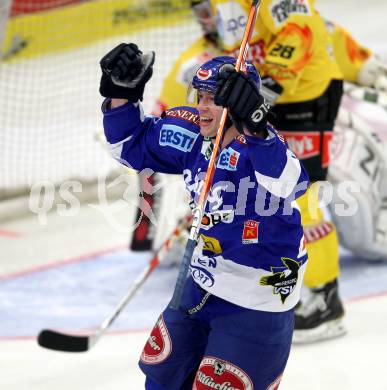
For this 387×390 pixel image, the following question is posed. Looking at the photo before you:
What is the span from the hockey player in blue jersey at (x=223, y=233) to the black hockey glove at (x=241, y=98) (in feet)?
0.04

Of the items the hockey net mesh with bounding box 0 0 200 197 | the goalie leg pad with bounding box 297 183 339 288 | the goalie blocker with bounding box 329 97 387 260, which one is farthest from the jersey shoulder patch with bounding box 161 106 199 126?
the hockey net mesh with bounding box 0 0 200 197

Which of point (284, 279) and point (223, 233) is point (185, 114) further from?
point (284, 279)

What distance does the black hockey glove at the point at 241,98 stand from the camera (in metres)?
2.33

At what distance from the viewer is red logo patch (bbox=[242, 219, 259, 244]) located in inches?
99.8

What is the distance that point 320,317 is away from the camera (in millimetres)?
3867

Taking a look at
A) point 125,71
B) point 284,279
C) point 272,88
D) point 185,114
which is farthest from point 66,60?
point 284,279

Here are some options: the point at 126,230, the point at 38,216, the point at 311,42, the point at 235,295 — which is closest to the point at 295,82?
the point at 311,42

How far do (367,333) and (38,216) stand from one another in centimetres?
237

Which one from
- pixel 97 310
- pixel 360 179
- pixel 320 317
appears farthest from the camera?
pixel 360 179

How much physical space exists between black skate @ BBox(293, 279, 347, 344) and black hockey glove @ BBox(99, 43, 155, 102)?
1485 millimetres

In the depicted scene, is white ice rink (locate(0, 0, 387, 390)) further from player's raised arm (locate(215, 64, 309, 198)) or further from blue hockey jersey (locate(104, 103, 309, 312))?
player's raised arm (locate(215, 64, 309, 198))

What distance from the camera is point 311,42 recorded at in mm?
3605

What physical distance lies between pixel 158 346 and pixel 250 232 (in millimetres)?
394

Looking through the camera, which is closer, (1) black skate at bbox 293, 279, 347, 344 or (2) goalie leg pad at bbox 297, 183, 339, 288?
(2) goalie leg pad at bbox 297, 183, 339, 288
